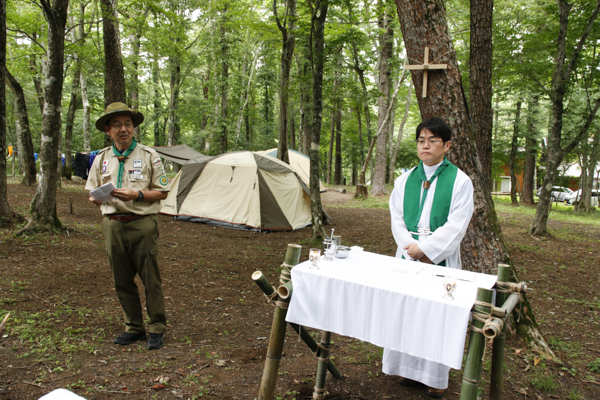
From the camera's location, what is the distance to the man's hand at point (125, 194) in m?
2.79

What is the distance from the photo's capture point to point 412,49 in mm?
3529

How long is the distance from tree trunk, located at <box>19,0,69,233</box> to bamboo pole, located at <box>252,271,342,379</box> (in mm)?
4909

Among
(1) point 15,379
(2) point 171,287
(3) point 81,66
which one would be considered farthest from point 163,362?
(3) point 81,66

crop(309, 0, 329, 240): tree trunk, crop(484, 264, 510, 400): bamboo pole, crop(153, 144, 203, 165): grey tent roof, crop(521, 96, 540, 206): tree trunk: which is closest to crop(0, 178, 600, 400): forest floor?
crop(484, 264, 510, 400): bamboo pole

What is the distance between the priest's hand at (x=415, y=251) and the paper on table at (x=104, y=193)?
2083mm

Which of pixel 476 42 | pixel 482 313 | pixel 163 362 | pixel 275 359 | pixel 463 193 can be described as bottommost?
pixel 163 362

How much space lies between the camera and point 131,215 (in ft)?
9.70

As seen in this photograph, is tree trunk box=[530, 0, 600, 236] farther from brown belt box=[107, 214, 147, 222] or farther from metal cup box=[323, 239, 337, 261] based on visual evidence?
brown belt box=[107, 214, 147, 222]

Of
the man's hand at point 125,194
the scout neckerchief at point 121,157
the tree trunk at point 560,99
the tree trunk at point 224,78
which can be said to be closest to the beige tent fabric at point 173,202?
the scout neckerchief at point 121,157

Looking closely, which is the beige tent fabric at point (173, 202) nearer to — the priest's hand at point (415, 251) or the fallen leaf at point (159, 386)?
the fallen leaf at point (159, 386)

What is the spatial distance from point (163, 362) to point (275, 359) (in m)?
1.14

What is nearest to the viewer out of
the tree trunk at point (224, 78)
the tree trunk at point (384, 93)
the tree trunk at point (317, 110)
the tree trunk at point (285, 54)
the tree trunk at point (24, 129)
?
the tree trunk at point (317, 110)

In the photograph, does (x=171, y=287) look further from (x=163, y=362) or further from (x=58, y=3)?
(x=58, y=3)

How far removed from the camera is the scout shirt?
2.94 metres
